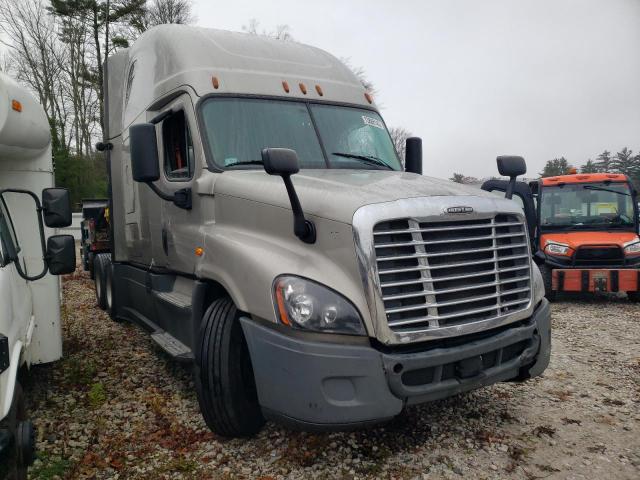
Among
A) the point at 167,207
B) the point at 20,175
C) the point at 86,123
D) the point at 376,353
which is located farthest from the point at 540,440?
the point at 86,123

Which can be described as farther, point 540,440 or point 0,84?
point 540,440

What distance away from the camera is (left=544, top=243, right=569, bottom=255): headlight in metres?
8.59

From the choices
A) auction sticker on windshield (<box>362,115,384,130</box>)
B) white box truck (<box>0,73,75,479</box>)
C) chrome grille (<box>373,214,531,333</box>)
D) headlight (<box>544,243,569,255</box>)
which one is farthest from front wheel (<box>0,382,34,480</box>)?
headlight (<box>544,243,569,255</box>)

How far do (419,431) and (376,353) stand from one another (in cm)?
130

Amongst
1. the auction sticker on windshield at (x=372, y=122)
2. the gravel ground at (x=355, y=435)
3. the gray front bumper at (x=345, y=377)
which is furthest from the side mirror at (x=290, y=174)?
the auction sticker on windshield at (x=372, y=122)

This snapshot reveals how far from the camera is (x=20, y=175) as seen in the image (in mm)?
4414

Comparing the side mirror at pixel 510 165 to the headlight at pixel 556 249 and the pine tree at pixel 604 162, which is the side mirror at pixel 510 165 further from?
the pine tree at pixel 604 162

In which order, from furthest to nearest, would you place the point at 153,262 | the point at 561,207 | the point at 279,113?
the point at 561,207 → the point at 153,262 → the point at 279,113

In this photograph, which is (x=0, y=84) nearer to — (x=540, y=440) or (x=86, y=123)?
(x=540, y=440)

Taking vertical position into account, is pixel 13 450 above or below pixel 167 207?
below

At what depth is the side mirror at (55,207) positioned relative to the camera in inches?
143

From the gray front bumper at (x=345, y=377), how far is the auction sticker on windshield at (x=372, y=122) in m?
2.52

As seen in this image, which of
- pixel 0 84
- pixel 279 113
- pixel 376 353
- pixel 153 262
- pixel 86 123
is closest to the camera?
pixel 376 353

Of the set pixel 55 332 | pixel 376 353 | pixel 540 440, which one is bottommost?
pixel 540 440
